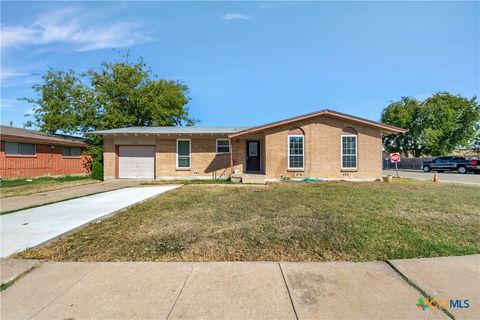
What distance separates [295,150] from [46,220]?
11536 mm

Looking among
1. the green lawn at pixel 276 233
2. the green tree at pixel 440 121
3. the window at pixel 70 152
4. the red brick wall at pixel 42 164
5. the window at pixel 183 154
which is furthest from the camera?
the green tree at pixel 440 121

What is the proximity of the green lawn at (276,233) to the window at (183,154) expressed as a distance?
869cm

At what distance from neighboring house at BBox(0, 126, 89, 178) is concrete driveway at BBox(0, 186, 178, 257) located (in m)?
11.6

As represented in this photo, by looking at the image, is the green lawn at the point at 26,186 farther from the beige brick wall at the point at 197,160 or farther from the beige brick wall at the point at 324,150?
the beige brick wall at the point at 324,150

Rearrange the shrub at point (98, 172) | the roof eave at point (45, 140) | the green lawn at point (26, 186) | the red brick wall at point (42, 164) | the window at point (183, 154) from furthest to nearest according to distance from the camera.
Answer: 1. the shrub at point (98, 172)
2. the window at point (183, 154)
3. the red brick wall at point (42, 164)
4. the roof eave at point (45, 140)
5. the green lawn at point (26, 186)

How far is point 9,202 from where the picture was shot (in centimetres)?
830

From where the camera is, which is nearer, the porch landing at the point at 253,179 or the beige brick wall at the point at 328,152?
the porch landing at the point at 253,179

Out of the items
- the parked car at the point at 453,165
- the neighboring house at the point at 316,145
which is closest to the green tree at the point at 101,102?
the neighboring house at the point at 316,145

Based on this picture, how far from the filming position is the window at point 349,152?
13.8 metres

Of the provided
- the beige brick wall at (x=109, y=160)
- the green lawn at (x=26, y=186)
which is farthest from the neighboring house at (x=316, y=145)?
the green lawn at (x=26, y=186)

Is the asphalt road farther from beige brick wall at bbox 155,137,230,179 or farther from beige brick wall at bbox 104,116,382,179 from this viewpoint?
beige brick wall at bbox 155,137,230,179

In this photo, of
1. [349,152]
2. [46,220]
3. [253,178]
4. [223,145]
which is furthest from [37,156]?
[349,152]

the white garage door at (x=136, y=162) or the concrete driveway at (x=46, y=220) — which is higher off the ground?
the white garage door at (x=136, y=162)

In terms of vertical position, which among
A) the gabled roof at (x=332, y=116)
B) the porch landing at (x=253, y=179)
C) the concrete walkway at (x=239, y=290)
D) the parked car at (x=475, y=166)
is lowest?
the concrete walkway at (x=239, y=290)
